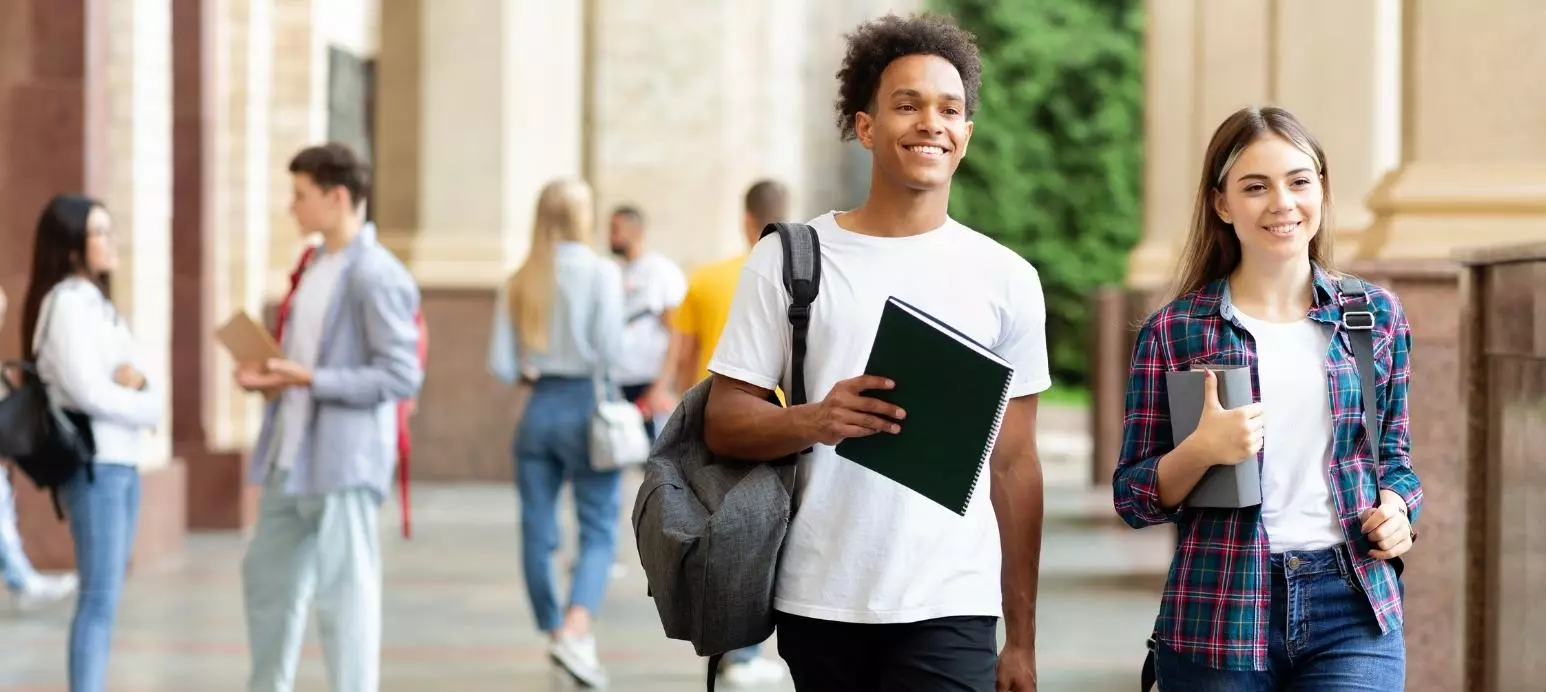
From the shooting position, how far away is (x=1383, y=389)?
3873 millimetres

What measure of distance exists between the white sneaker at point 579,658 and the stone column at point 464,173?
28.7 ft

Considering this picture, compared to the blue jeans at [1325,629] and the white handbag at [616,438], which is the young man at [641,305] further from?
the blue jeans at [1325,629]

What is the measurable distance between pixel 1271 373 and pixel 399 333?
11.7 ft

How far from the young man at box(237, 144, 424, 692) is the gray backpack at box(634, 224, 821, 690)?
3031mm

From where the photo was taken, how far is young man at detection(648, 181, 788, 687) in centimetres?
845

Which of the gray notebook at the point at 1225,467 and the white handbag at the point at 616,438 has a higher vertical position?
the gray notebook at the point at 1225,467

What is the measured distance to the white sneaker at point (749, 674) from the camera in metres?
8.46

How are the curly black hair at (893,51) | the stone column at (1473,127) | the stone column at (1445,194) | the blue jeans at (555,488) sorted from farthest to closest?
the blue jeans at (555,488) < the stone column at (1473,127) < the stone column at (1445,194) < the curly black hair at (893,51)

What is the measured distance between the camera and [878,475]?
374cm

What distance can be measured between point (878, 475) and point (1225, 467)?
63 cm

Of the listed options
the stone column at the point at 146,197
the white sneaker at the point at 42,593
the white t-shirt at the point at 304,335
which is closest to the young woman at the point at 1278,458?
the white t-shirt at the point at 304,335

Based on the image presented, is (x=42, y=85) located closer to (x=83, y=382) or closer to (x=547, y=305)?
(x=547, y=305)


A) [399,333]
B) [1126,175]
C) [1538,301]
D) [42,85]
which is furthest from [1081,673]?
[1126,175]

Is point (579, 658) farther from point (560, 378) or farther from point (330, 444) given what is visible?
point (330, 444)
